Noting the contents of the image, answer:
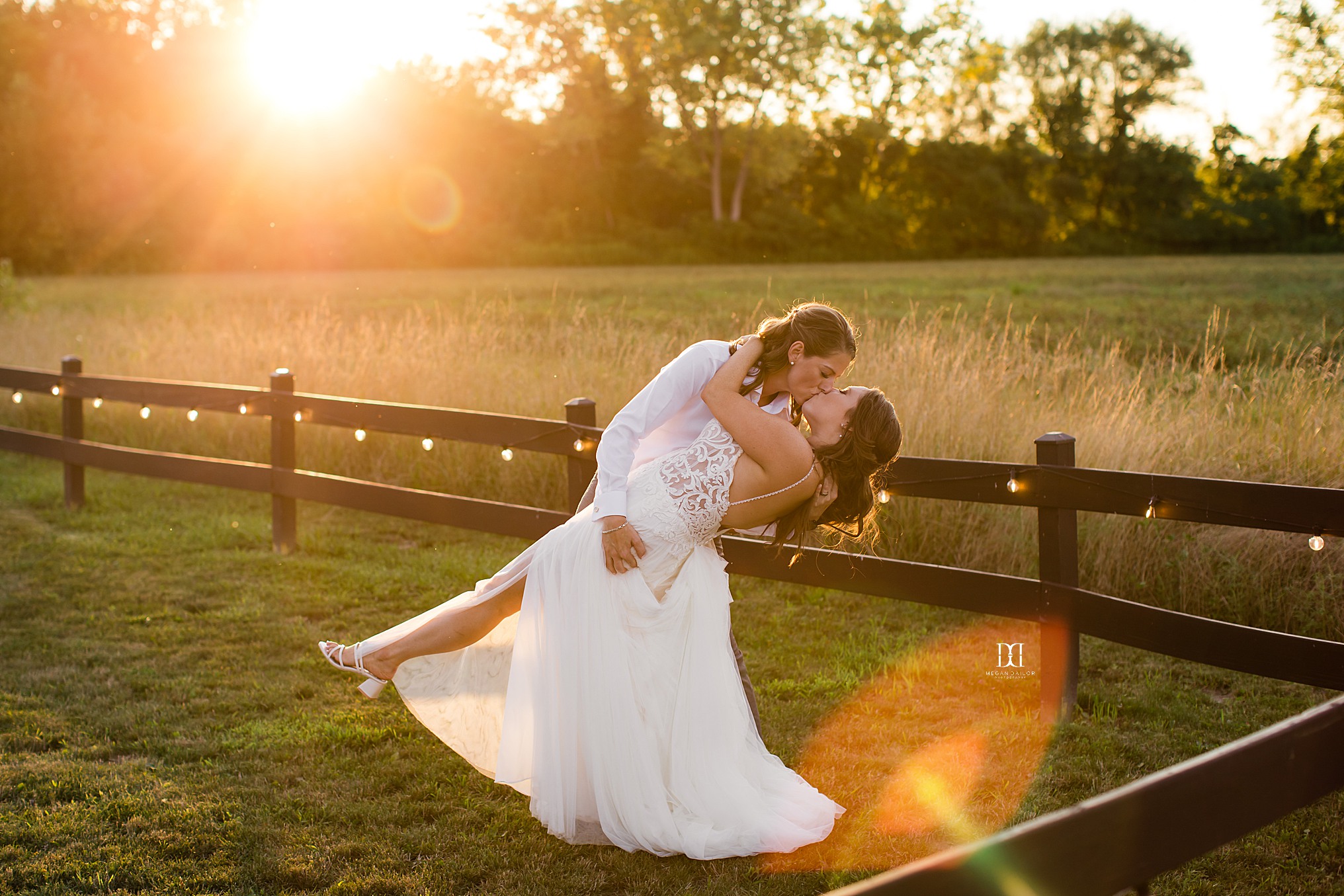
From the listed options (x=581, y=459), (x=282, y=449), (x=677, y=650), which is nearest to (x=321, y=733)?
(x=581, y=459)

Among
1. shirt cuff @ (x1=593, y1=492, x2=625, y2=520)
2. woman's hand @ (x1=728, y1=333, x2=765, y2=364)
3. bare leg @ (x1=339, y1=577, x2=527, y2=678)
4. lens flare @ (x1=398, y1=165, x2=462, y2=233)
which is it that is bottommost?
bare leg @ (x1=339, y1=577, x2=527, y2=678)

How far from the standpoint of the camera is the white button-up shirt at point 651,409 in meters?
3.57

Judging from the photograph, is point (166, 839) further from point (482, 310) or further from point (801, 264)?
point (801, 264)

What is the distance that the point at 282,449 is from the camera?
24.8 feet

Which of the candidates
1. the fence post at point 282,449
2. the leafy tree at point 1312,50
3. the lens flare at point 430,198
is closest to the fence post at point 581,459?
the fence post at point 282,449

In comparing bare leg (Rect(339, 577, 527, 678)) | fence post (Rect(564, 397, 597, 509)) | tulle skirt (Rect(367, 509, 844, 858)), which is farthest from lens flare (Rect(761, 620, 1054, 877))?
fence post (Rect(564, 397, 597, 509))

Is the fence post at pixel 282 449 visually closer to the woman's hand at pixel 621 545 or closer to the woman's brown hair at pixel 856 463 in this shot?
the woman's hand at pixel 621 545

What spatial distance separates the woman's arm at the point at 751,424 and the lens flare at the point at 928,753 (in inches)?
51.3

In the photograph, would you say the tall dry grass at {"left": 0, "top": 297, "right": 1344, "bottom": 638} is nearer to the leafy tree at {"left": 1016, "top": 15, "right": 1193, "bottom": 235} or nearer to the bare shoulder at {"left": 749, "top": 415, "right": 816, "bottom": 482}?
the bare shoulder at {"left": 749, "top": 415, "right": 816, "bottom": 482}

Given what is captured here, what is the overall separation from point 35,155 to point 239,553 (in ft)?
129

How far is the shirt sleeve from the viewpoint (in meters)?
3.57

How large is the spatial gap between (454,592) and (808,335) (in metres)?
4.04

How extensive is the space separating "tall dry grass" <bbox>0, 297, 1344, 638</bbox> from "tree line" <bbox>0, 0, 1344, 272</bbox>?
108ft

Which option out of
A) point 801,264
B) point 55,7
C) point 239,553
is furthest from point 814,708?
point 55,7
